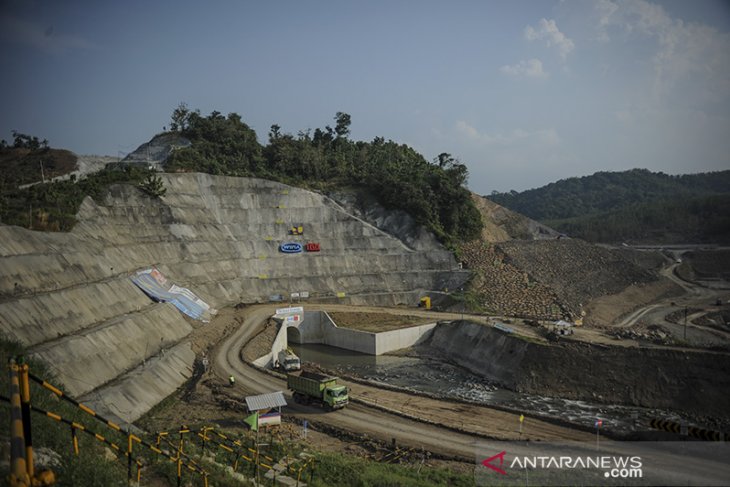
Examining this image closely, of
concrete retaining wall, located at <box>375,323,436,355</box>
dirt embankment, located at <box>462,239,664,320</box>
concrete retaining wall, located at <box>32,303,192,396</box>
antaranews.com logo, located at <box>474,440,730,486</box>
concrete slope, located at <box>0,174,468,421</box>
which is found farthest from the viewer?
dirt embankment, located at <box>462,239,664,320</box>

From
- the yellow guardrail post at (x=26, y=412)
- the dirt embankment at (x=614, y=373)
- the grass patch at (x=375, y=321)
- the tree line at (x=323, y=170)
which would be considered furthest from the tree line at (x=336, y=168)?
the yellow guardrail post at (x=26, y=412)

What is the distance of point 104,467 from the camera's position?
57.1 ft

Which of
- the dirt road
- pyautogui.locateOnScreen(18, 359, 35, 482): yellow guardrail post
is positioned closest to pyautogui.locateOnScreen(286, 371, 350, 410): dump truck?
the dirt road

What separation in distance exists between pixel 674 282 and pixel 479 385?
5464cm

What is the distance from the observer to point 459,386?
170 feet

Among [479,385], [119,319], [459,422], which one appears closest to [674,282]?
[479,385]

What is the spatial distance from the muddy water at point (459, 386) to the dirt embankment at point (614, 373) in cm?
126

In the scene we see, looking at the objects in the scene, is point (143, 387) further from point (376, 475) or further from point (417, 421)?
point (376, 475)

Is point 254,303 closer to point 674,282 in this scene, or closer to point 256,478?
point 256,478

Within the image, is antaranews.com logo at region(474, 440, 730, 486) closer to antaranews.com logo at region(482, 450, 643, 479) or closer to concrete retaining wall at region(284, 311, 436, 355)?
antaranews.com logo at region(482, 450, 643, 479)

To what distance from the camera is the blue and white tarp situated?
55.8 metres

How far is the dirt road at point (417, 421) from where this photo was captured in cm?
3456

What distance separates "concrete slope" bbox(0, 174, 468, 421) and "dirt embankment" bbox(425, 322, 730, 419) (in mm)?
28197

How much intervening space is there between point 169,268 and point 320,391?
122 ft
